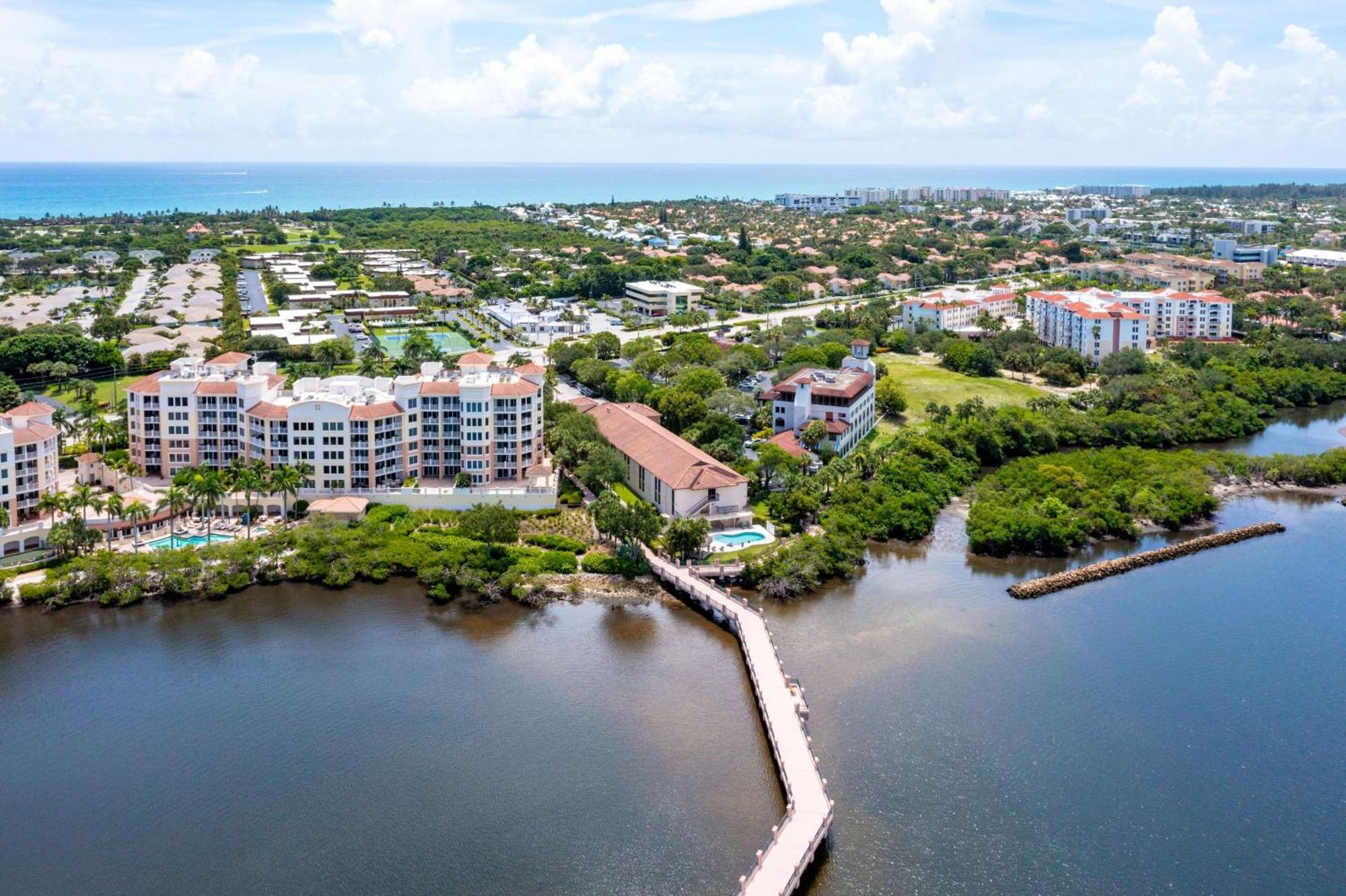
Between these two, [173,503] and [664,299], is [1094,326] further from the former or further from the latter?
[173,503]

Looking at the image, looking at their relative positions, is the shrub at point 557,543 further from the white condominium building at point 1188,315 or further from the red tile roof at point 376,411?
the white condominium building at point 1188,315

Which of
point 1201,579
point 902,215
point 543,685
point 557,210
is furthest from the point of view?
point 557,210

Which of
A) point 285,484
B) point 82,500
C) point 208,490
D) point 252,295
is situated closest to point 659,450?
point 285,484

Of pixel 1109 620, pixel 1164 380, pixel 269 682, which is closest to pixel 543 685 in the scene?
pixel 269 682

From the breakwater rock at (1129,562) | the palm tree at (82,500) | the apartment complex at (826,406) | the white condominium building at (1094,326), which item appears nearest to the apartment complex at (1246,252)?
the white condominium building at (1094,326)

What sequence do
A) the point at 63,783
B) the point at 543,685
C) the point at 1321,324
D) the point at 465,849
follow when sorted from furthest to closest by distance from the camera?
the point at 1321,324 < the point at 543,685 < the point at 63,783 < the point at 465,849

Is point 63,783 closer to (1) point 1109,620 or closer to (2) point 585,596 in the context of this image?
(2) point 585,596

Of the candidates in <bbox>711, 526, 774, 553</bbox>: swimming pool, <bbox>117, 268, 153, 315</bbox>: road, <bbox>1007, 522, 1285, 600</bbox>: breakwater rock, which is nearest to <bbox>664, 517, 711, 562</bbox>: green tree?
<bbox>711, 526, 774, 553</bbox>: swimming pool
